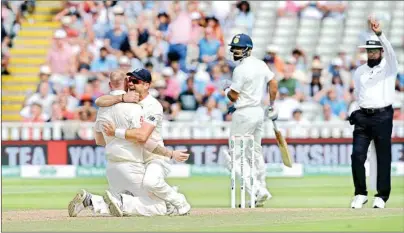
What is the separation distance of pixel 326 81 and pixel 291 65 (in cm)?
98

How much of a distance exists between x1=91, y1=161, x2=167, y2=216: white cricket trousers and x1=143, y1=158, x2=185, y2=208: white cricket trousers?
0.10 metres

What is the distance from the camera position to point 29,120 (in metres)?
24.1

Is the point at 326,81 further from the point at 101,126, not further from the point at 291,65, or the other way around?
the point at 101,126

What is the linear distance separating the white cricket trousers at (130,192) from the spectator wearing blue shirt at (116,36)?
12.7 meters

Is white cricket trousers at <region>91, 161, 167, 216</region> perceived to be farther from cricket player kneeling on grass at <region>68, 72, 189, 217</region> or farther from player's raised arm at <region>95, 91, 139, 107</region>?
player's raised arm at <region>95, 91, 139, 107</region>

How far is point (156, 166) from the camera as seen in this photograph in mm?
13234

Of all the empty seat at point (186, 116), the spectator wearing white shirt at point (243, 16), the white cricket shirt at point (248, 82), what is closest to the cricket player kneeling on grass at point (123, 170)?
the white cricket shirt at point (248, 82)

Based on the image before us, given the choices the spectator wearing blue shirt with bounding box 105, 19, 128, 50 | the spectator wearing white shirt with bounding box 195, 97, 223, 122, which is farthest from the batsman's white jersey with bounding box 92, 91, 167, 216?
the spectator wearing blue shirt with bounding box 105, 19, 128, 50

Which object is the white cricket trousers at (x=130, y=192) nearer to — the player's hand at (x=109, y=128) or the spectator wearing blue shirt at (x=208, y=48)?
the player's hand at (x=109, y=128)

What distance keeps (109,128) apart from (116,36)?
13.0m

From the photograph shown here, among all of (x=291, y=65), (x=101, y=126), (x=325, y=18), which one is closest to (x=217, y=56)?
(x=291, y=65)

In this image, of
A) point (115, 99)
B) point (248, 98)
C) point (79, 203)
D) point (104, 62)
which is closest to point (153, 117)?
point (115, 99)

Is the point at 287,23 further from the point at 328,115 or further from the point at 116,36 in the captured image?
the point at 328,115

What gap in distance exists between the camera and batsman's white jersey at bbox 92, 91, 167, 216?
1309 cm
